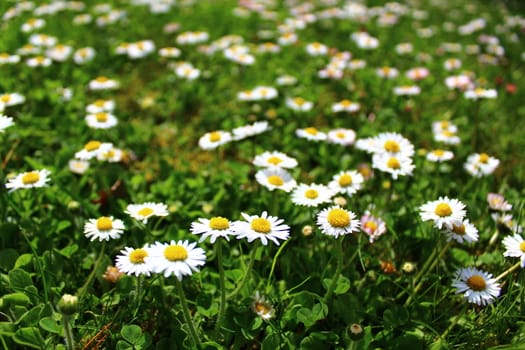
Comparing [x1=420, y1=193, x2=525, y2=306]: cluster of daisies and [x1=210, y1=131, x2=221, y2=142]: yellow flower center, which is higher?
[x1=420, y1=193, x2=525, y2=306]: cluster of daisies

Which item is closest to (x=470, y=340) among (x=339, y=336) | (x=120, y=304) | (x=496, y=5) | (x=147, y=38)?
(x=339, y=336)

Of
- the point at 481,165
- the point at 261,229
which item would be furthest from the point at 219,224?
the point at 481,165

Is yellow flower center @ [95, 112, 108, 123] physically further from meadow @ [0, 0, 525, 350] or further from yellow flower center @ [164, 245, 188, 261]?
yellow flower center @ [164, 245, 188, 261]

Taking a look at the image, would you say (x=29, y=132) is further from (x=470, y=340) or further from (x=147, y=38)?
(x=470, y=340)

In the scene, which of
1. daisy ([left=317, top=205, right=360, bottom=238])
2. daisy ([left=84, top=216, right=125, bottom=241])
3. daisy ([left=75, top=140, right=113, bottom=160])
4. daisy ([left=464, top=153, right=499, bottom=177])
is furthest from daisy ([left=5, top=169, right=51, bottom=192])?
daisy ([left=464, top=153, right=499, bottom=177])

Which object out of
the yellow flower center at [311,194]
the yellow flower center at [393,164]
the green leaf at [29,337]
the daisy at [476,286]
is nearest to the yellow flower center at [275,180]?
the yellow flower center at [311,194]

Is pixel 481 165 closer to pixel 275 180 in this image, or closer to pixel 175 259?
pixel 275 180

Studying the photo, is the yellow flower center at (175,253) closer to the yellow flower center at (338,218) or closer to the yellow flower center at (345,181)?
the yellow flower center at (338,218)
